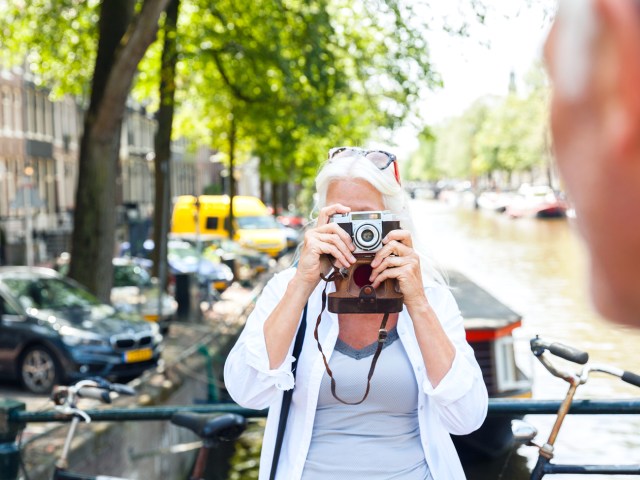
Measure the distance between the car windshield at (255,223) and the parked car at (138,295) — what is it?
56.9 ft

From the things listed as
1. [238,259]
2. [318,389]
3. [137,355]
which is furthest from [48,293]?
[238,259]

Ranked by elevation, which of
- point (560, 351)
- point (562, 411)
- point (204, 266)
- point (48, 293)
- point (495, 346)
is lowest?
point (204, 266)

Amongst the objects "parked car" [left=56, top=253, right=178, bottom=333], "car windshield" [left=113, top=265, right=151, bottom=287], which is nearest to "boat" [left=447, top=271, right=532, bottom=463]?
"parked car" [left=56, top=253, right=178, bottom=333]

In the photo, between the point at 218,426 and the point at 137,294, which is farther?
the point at 137,294

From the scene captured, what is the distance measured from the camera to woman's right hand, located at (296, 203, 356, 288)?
253 centimetres

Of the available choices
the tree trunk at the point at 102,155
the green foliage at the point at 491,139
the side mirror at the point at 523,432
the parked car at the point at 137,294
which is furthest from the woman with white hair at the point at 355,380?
the green foliage at the point at 491,139

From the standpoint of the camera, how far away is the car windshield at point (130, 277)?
64.6ft

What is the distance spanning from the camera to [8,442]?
15.1 ft

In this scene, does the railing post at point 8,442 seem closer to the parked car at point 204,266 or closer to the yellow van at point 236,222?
the parked car at point 204,266

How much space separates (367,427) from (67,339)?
1106 centimetres

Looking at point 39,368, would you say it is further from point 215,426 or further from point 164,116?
point 215,426

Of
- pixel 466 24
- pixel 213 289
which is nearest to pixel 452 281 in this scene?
pixel 466 24

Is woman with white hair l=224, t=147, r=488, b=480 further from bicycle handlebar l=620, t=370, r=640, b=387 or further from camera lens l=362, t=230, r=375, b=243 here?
bicycle handlebar l=620, t=370, r=640, b=387

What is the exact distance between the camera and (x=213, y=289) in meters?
23.6
